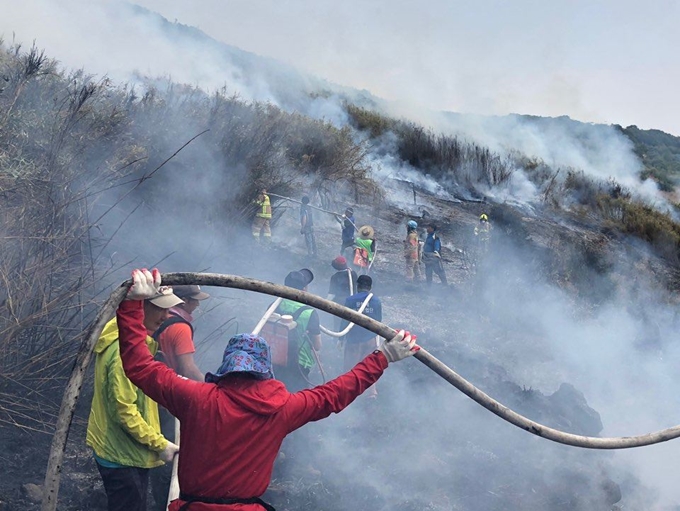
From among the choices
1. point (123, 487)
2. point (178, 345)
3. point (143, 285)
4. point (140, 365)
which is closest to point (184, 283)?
point (143, 285)

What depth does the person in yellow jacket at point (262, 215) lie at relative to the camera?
9.29 meters

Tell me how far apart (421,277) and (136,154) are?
7013 millimetres

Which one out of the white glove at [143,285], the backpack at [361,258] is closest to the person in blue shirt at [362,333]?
the white glove at [143,285]

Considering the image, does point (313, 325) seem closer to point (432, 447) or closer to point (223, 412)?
point (432, 447)

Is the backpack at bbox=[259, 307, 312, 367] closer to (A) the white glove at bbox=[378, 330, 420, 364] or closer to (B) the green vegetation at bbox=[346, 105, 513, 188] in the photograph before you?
(A) the white glove at bbox=[378, 330, 420, 364]

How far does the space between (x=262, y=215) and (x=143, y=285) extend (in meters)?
7.33

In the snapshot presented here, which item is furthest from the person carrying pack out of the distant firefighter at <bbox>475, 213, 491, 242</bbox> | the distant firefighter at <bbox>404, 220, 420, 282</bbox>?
the distant firefighter at <bbox>475, 213, 491, 242</bbox>

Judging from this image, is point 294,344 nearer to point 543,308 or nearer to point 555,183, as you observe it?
point 543,308

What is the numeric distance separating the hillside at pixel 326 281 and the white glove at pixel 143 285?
1.59m

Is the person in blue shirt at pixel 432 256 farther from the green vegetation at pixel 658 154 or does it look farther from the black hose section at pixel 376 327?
the green vegetation at pixel 658 154

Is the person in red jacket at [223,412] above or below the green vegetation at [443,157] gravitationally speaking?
below

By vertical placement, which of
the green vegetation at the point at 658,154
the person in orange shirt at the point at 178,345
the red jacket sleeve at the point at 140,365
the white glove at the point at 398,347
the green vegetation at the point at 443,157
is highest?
the green vegetation at the point at 658,154

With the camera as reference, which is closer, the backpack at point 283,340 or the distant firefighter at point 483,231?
the backpack at point 283,340

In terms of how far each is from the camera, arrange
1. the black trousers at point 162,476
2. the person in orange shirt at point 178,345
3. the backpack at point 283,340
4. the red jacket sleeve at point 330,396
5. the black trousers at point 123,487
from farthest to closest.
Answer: the backpack at point 283,340 → the black trousers at point 162,476 → the person in orange shirt at point 178,345 → the black trousers at point 123,487 → the red jacket sleeve at point 330,396
